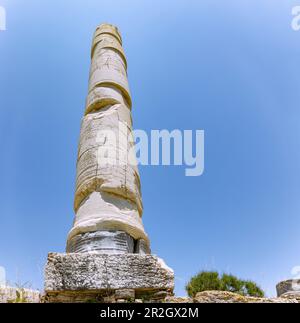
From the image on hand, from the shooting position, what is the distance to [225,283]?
1566 cm

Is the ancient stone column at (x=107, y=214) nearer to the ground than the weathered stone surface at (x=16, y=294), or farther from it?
farther from it

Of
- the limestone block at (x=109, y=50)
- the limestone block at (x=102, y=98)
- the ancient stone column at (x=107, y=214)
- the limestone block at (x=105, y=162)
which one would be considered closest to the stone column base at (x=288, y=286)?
the ancient stone column at (x=107, y=214)

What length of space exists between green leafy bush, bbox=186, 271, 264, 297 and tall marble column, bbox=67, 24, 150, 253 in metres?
8.69

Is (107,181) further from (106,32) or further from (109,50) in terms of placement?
(106,32)

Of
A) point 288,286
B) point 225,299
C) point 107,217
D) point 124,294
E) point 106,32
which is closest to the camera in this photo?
point 225,299

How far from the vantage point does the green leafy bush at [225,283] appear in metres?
14.7

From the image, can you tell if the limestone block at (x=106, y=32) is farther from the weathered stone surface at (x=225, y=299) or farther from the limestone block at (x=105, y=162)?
the weathered stone surface at (x=225, y=299)

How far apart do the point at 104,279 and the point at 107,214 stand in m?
1.58

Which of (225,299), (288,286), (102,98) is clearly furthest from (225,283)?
(225,299)

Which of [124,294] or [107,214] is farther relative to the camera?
[107,214]

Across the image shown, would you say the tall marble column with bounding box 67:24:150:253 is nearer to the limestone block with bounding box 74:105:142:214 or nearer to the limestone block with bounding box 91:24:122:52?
the limestone block with bounding box 74:105:142:214

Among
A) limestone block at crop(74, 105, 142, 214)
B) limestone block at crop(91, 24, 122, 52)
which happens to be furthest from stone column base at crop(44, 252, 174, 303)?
limestone block at crop(91, 24, 122, 52)

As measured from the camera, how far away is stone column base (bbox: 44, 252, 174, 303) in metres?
4.42
